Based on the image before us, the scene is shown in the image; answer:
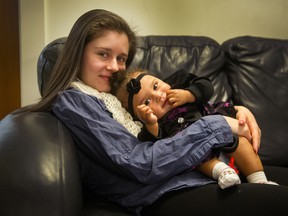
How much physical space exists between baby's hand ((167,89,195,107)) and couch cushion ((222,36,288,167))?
624 millimetres

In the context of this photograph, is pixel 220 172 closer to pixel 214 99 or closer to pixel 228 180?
pixel 228 180

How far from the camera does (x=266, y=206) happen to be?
81 centimetres

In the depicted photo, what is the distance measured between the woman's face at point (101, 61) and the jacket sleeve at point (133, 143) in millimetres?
171

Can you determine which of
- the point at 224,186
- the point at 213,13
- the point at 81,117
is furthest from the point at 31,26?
the point at 224,186

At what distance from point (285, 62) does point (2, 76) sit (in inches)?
65.8

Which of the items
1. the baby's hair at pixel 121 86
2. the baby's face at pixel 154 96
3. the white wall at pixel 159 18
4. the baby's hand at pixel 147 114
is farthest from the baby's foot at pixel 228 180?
the white wall at pixel 159 18

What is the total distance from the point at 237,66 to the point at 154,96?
0.80 meters

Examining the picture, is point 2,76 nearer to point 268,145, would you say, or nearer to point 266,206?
point 268,145

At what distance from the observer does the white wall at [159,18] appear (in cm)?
203

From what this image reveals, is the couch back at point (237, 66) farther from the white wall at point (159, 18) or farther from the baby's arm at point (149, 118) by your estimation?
the baby's arm at point (149, 118)

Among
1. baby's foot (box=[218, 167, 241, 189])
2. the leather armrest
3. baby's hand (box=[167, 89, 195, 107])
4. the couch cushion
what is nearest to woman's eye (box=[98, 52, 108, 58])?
baby's hand (box=[167, 89, 195, 107])

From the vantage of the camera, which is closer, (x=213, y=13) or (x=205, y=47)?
(x=205, y=47)

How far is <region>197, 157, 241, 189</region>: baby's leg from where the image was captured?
871 millimetres

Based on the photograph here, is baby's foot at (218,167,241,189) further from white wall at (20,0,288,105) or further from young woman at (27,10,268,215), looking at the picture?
white wall at (20,0,288,105)
